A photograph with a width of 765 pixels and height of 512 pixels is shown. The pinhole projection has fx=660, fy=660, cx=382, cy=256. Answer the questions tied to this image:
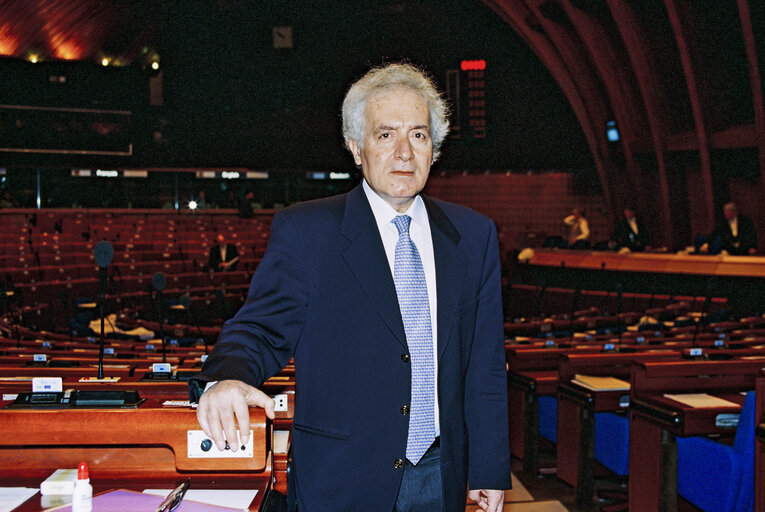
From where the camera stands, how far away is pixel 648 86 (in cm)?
1440

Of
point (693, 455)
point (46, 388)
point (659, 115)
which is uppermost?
point (659, 115)

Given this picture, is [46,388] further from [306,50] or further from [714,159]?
[306,50]

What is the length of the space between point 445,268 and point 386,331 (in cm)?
24

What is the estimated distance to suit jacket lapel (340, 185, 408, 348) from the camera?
148 centimetres

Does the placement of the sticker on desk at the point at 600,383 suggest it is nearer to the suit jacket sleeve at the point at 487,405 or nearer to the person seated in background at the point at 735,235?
the suit jacket sleeve at the point at 487,405

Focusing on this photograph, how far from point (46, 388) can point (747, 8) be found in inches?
480

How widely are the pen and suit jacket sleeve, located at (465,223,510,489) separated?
2.23ft

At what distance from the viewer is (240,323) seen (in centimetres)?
141

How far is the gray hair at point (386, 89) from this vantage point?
5.22ft

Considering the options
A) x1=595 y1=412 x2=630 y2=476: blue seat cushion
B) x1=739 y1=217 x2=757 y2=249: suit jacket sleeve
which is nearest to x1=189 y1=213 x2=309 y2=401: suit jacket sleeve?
x1=595 y1=412 x2=630 y2=476: blue seat cushion

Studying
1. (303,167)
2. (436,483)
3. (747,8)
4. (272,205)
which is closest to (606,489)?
(436,483)

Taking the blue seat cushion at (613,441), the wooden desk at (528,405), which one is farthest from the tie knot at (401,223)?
the wooden desk at (528,405)

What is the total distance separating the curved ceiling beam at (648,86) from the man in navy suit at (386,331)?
1383 centimetres

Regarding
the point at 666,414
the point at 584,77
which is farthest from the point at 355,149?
the point at 584,77
